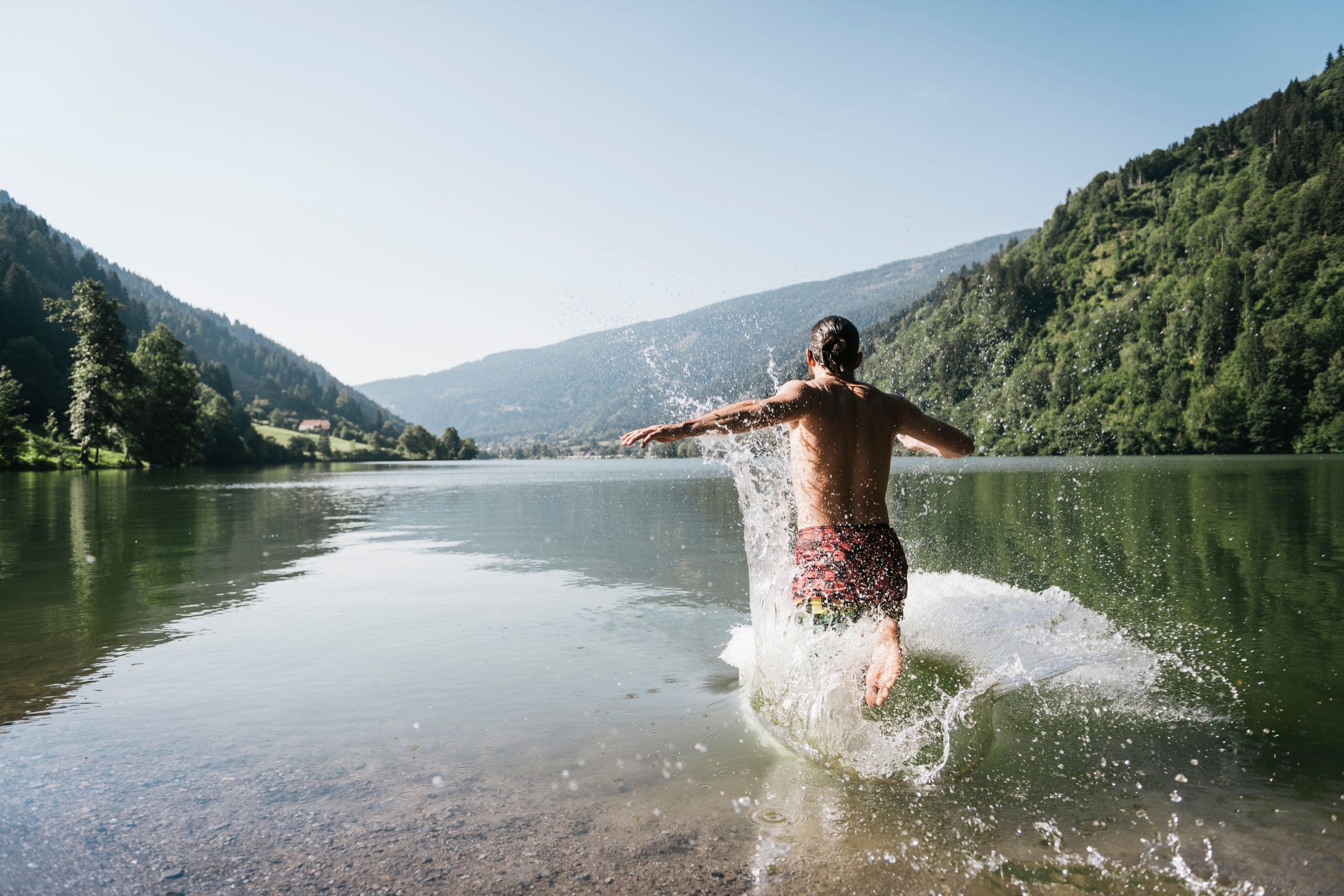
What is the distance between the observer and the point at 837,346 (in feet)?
18.2

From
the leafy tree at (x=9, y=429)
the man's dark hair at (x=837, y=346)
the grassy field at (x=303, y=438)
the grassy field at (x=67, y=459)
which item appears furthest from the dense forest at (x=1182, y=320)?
the grassy field at (x=303, y=438)

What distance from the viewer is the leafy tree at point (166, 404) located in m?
80.6

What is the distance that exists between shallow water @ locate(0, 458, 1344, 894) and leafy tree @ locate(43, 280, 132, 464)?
71.5m

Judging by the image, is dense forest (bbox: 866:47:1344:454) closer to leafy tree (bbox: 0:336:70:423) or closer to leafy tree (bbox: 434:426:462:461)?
leafy tree (bbox: 0:336:70:423)

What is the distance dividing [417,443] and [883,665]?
584 feet

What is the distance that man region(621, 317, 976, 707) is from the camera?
529 centimetres

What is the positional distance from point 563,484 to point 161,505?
2957 cm

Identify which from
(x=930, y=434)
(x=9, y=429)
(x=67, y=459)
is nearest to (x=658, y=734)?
(x=930, y=434)

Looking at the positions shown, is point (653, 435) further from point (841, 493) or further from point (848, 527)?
point (848, 527)

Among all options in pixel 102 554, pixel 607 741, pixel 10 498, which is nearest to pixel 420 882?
pixel 607 741

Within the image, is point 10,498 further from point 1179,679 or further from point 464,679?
point 1179,679

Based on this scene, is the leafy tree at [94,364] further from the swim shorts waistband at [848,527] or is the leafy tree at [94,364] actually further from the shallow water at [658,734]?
the swim shorts waistband at [848,527]

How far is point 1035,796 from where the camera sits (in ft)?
15.0

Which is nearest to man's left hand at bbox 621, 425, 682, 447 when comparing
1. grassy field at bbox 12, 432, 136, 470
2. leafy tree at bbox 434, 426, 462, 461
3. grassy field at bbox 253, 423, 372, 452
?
grassy field at bbox 12, 432, 136, 470
